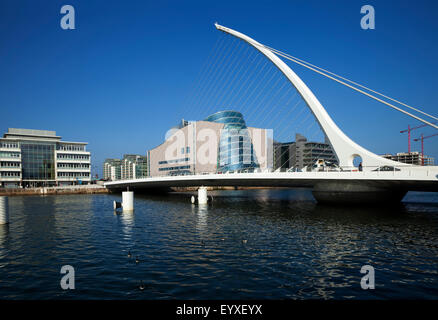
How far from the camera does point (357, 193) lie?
3394 centimetres

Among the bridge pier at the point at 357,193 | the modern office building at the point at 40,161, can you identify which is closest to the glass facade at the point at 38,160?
the modern office building at the point at 40,161

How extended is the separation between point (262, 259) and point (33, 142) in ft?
363

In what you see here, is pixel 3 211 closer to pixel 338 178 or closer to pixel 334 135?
pixel 338 178

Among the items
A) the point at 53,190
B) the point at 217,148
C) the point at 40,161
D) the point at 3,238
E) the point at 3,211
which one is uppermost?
the point at 217,148

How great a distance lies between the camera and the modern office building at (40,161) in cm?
9462

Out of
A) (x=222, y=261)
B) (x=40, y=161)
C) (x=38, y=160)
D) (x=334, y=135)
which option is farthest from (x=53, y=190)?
(x=222, y=261)

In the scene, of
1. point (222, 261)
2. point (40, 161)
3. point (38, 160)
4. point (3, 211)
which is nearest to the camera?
point (222, 261)

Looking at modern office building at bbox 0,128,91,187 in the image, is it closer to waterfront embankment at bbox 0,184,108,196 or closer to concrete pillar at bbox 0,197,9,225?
waterfront embankment at bbox 0,184,108,196

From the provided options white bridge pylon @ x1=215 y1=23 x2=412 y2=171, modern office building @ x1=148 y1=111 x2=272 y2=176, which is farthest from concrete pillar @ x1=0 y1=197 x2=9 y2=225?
modern office building @ x1=148 y1=111 x2=272 y2=176

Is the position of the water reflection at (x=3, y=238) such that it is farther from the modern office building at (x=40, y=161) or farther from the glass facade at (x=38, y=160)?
the glass facade at (x=38, y=160)

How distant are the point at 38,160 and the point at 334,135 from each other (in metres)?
102
